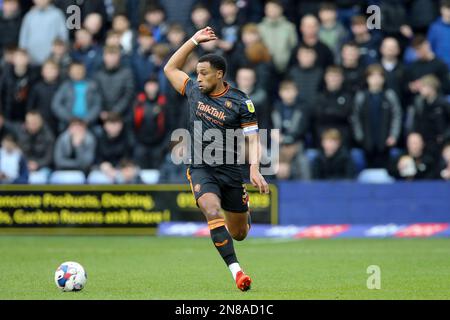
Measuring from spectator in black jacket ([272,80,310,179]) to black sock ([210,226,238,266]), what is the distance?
28.5 ft

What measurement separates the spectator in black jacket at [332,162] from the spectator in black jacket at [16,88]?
6054 millimetres

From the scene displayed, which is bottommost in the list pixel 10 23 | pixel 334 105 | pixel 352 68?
pixel 334 105

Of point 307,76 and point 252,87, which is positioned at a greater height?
point 307,76

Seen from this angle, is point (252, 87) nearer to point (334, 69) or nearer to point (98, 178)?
point (334, 69)

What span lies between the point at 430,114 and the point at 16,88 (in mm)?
8219

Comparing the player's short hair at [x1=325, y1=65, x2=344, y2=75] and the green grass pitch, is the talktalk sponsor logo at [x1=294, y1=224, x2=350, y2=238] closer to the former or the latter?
the green grass pitch

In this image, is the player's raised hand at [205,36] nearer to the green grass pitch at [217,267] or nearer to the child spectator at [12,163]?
the green grass pitch at [217,267]

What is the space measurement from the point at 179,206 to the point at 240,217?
7.78 meters

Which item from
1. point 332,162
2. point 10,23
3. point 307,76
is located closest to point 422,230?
point 332,162

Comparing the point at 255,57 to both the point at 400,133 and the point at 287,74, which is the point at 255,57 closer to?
the point at 287,74

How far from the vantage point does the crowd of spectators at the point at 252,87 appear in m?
20.0

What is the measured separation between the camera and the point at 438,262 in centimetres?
1464

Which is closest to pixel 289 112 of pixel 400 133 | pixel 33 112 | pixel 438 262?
pixel 400 133

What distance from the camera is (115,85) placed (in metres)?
21.0
